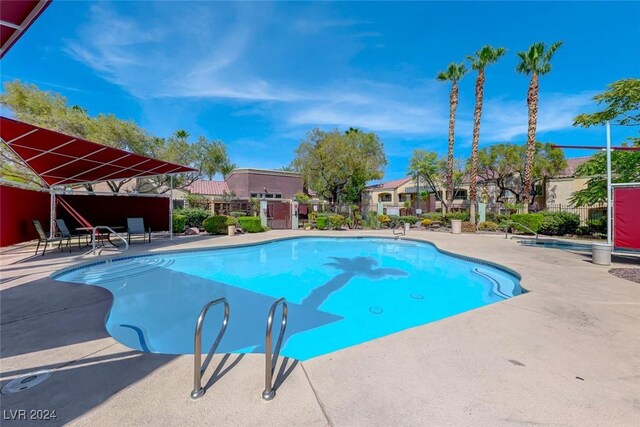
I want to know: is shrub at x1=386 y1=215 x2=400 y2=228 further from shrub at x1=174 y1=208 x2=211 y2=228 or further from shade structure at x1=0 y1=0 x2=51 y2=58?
shade structure at x1=0 y1=0 x2=51 y2=58

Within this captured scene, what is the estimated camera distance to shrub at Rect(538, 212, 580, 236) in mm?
14984

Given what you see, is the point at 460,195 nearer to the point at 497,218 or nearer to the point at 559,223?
the point at 497,218

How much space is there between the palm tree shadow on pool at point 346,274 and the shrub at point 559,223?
1180 centimetres

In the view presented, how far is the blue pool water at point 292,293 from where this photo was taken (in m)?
4.56

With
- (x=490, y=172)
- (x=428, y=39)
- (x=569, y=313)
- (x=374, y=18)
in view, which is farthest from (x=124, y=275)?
(x=490, y=172)

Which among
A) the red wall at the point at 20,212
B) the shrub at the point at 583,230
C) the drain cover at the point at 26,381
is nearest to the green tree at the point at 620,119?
the shrub at the point at 583,230

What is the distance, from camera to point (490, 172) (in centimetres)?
2939

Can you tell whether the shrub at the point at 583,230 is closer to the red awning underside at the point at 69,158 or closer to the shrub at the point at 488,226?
the shrub at the point at 488,226

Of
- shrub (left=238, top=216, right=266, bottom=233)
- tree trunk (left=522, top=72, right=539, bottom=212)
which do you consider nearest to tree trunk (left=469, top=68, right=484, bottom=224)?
tree trunk (left=522, top=72, right=539, bottom=212)

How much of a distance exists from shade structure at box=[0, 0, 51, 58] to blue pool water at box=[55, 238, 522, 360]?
3.98 meters

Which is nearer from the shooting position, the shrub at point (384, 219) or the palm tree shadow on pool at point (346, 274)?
the palm tree shadow on pool at point (346, 274)

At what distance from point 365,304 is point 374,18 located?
11.9 metres

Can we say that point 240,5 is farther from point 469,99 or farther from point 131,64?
point 469,99

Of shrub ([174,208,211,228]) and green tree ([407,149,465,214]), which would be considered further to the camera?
green tree ([407,149,465,214])
